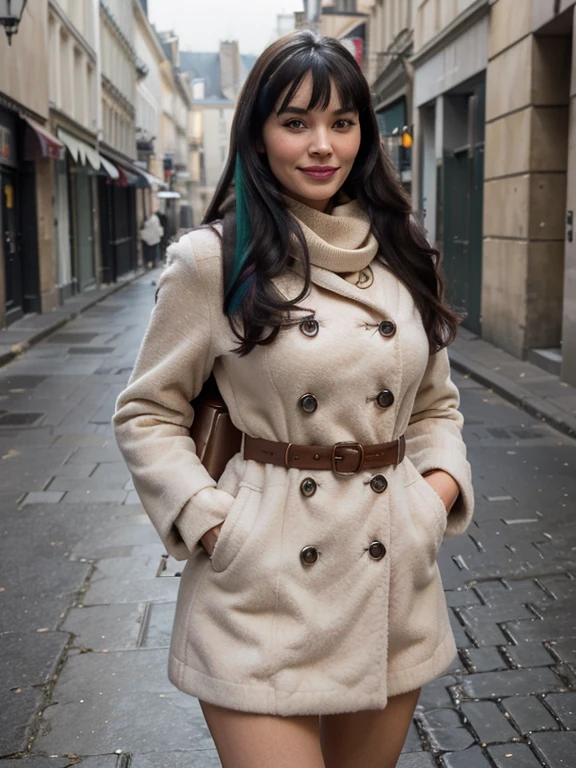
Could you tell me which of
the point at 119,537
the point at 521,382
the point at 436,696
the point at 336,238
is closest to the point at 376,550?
the point at 336,238

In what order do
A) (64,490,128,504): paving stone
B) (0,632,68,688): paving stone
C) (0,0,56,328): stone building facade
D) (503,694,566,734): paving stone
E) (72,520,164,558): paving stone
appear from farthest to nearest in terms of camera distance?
(0,0,56,328): stone building facade < (64,490,128,504): paving stone < (72,520,164,558): paving stone < (0,632,68,688): paving stone < (503,694,566,734): paving stone

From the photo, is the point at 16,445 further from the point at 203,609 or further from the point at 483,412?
the point at 203,609

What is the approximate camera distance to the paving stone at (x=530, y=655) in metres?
3.93

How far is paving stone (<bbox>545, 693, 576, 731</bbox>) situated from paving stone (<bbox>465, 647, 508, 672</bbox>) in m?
0.29

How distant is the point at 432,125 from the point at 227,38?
79.9 m

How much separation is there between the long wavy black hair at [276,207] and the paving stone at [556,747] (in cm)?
165

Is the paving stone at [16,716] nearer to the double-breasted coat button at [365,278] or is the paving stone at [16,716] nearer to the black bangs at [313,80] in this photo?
the double-breasted coat button at [365,278]

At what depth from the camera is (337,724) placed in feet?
7.04

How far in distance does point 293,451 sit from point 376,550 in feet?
0.80

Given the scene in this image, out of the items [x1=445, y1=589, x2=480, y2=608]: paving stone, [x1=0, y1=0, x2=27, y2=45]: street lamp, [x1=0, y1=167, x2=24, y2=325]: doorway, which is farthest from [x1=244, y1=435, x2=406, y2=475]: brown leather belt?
[x1=0, y1=167, x2=24, y2=325]: doorway

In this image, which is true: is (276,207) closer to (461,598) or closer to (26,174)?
(461,598)

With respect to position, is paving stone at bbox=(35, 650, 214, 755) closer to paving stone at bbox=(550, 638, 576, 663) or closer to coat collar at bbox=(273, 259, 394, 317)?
paving stone at bbox=(550, 638, 576, 663)

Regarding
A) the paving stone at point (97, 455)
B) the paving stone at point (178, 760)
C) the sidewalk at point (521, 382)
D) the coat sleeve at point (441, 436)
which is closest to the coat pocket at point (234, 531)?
the coat sleeve at point (441, 436)

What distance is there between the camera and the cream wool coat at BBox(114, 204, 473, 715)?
6.48 ft
